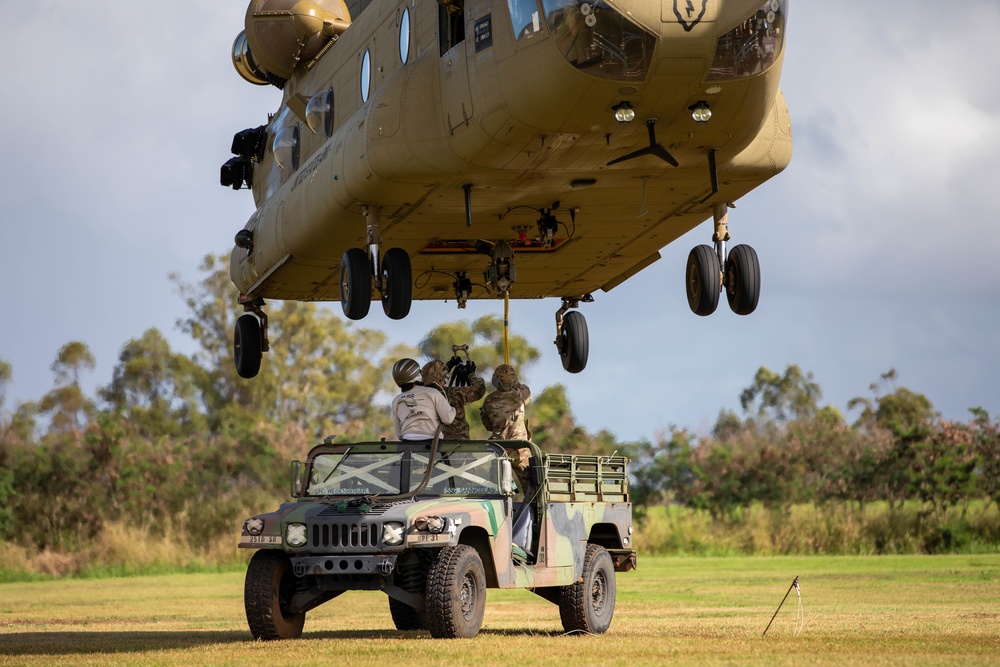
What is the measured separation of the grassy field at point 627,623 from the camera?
10.7m

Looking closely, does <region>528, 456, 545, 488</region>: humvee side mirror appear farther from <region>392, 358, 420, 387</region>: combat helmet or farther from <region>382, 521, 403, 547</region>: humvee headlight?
<region>382, 521, 403, 547</region>: humvee headlight

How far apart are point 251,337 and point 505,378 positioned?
7.95 metres

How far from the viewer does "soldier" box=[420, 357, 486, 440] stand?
13.9m

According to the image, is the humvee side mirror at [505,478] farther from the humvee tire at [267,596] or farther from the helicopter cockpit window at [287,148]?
the helicopter cockpit window at [287,148]

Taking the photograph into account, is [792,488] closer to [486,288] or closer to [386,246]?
[486,288]

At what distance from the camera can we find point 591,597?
44.7 feet

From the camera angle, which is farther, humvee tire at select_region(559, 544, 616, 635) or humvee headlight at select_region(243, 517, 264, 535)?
humvee tire at select_region(559, 544, 616, 635)

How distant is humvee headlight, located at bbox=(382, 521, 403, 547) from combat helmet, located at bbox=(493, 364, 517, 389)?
122 inches

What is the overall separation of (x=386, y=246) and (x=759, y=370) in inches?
2587

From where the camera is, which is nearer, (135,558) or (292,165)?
(292,165)

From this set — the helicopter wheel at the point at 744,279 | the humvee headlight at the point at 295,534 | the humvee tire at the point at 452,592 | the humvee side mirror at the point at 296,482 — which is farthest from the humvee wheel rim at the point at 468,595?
the helicopter wheel at the point at 744,279

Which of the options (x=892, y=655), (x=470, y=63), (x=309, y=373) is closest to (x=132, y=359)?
(x=309, y=373)

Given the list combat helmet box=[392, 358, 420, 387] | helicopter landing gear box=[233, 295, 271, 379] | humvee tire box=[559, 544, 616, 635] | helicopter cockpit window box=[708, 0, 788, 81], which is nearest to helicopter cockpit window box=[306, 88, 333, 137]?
helicopter landing gear box=[233, 295, 271, 379]

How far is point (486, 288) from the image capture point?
21328mm
